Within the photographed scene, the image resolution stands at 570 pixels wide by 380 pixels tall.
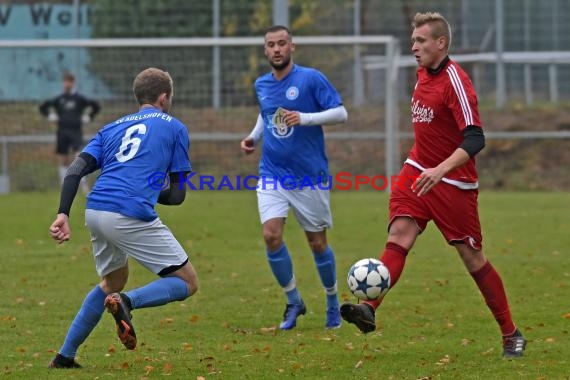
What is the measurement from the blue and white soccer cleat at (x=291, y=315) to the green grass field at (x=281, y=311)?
9cm

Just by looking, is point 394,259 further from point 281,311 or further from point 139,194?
point 281,311

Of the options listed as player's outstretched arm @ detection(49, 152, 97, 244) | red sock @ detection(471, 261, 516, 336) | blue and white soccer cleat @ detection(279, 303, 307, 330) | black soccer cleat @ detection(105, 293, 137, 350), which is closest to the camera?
black soccer cleat @ detection(105, 293, 137, 350)

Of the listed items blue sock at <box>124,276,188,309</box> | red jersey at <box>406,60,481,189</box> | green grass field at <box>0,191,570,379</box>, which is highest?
red jersey at <box>406,60,481,189</box>

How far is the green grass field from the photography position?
7465mm

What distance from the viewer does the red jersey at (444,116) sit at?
24.0ft

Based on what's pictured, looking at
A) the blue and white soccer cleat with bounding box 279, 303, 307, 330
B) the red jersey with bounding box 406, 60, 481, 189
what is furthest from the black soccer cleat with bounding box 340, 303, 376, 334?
the blue and white soccer cleat with bounding box 279, 303, 307, 330

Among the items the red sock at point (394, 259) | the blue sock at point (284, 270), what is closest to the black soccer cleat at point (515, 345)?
the red sock at point (394, 259)

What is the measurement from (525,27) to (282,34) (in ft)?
54.9

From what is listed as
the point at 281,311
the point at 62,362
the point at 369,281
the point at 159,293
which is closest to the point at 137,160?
the point at 159,293

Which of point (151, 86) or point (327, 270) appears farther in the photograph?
point (327, 270)

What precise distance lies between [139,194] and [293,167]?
257 cm

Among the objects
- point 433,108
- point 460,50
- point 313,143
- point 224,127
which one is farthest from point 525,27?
point 433,108

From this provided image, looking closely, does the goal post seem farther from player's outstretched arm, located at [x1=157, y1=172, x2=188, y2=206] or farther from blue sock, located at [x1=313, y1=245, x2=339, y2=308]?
player's outstretched arm, located at [x1=157, y1=172, x2=188, y2=206]

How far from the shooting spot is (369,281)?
7148 millimetres
